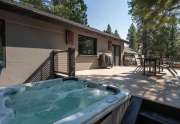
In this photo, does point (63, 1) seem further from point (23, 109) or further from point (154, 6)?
point (23, 109)

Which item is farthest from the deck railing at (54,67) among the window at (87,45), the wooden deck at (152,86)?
the window at (87,45)

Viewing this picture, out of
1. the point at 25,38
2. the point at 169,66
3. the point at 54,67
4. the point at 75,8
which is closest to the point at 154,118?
the point at 54,67

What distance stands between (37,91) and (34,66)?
2.44 metres

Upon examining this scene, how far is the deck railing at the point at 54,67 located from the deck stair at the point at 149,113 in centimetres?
347

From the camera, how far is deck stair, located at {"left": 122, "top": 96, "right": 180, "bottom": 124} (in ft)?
8.38

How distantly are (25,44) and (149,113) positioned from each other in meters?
4.79

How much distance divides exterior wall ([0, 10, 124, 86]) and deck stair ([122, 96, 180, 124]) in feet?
13.5

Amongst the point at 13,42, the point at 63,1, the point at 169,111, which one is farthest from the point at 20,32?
the point at 63,1

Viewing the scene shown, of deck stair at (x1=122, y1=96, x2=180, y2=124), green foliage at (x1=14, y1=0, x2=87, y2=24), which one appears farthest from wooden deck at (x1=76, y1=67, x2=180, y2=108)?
green foliage at (x1=14, y1=0, x2=87, y2=24)

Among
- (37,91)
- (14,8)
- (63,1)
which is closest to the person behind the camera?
(37,91)

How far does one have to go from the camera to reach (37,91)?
3.82 metres

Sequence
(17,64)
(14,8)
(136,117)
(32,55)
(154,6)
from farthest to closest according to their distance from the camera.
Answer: (154,6), (32,55), (17,64), (14,8), (136,117)

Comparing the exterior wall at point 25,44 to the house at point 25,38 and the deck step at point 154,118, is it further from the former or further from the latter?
the deck step at point 154,118

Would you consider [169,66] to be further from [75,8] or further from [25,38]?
[75,8]
